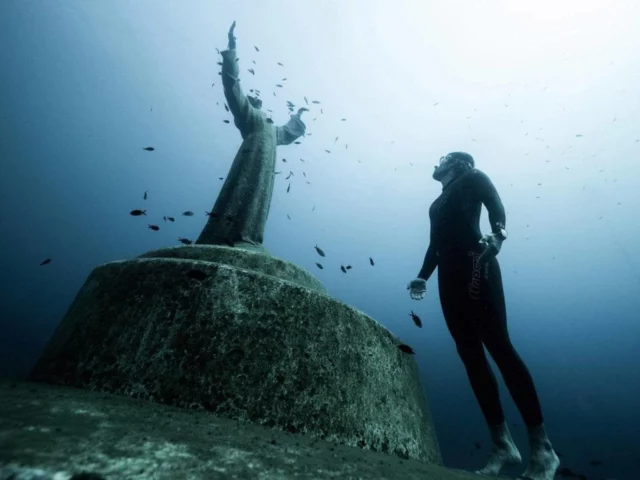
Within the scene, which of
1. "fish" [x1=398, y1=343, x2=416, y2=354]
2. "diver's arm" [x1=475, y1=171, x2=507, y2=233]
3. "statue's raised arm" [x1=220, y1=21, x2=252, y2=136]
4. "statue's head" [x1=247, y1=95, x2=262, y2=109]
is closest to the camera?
"fish" [x1=398, y1=343, x2=416, y2=354]

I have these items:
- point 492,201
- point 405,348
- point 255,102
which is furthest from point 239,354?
point 255,102

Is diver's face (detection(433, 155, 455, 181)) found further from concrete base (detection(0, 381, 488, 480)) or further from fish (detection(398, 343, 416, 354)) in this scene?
concrete base (detection(0, 381, 488, 480))

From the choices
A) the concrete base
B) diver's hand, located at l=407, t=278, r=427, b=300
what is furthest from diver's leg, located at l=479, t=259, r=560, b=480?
the concrete base

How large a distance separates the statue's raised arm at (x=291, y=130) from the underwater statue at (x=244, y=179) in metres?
0.42

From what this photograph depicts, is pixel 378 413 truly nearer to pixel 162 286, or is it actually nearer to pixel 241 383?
pixel 241 383

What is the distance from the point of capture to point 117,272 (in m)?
2.65

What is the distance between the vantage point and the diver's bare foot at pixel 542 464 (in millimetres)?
→ 2365

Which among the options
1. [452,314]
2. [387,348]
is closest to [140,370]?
[387,348]

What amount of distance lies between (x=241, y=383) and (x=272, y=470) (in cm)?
87

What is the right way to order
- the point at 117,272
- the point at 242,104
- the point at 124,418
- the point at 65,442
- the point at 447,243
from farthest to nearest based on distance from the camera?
1. the point at 242,104
2. the point at 447,243
3. the point at 117,272
4. the point at 124,418
5. the point at 65,442

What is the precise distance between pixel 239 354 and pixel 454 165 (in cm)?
339

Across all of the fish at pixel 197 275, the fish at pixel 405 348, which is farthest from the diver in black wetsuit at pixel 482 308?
the fish at pixel 197 275

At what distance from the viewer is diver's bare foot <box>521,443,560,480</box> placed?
93.1 inches

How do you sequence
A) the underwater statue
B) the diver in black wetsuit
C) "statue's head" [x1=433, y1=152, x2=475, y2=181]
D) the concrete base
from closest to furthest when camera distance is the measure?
the concrete base, the diver in black wetsuit, "statue's head" [x1=433, y1=152, x2=475, y2=181], the underwater statue
